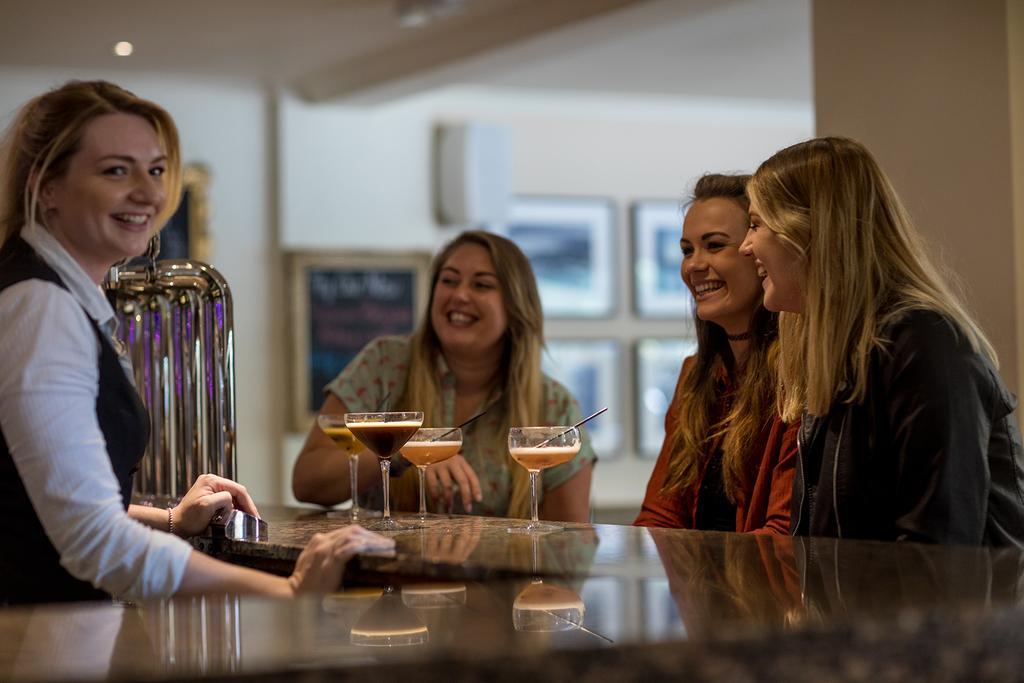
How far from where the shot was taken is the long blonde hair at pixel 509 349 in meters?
3.37

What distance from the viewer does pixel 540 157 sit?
7.29 metres

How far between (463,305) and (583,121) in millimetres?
4134

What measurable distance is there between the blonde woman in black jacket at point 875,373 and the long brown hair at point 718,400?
32 cm

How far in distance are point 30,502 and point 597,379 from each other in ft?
18.8

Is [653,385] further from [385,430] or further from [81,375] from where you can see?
[81,375]

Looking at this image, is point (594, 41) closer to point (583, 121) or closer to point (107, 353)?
point (583, 121)

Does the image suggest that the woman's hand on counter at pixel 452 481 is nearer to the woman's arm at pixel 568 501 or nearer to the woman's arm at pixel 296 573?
the woman's arm at pixel 568 501

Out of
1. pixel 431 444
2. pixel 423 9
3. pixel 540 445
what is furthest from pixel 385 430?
pixel 423 9

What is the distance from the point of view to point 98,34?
557 cm

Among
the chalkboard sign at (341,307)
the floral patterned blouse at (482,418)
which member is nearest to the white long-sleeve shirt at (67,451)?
the floral patterned blouse at (482,418)

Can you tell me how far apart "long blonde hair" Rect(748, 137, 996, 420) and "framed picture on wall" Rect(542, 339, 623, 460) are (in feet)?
16.2

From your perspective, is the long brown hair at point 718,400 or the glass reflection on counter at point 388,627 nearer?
the glass reflection on counter at point 388,627

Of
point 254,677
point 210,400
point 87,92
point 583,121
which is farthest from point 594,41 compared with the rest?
Result: point 254,677

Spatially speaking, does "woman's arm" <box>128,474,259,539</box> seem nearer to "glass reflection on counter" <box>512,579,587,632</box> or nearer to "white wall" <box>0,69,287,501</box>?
"glass reflection on counter" <box>512,579,587,632</box>
